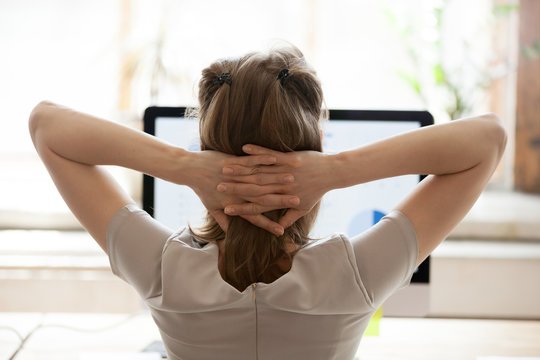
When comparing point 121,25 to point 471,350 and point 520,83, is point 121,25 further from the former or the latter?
point 471,350

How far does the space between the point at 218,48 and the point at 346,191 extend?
168 centimetres

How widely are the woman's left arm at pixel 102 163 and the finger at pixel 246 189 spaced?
17 millimetres

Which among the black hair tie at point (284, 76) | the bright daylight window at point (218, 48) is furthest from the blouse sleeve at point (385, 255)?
the bright daylight window at point (218, 48)

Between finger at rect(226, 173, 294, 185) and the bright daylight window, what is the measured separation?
183 centimetres

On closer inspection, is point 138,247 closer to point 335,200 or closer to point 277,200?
point 277,200

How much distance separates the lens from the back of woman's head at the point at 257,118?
2.28ft

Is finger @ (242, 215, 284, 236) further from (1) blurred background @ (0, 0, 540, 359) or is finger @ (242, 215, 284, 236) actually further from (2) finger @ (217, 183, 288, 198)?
(1) blurred background @ (0, 0, 540, 359)

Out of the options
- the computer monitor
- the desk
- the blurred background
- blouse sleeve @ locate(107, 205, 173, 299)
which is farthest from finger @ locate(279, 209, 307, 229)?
the blurred background

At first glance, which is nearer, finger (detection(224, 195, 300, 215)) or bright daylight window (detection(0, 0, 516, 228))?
finger (detection(224, 195, 300, 215))

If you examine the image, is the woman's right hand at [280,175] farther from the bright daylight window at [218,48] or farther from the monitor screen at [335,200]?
the bright daylight window at [218,48]

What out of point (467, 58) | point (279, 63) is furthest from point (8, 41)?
point (279, 63)

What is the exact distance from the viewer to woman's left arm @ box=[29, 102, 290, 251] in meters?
0.76

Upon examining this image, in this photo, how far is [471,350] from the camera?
43.5 inches

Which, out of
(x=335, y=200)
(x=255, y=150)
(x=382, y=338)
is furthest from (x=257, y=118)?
(x=382, y=338)
